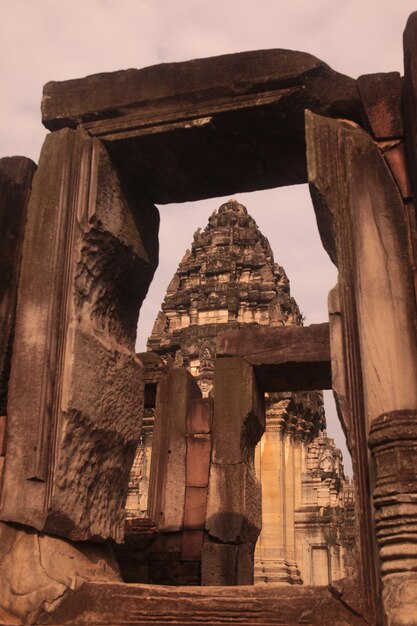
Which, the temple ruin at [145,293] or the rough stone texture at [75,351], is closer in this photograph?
the temple ruin at [145,293]

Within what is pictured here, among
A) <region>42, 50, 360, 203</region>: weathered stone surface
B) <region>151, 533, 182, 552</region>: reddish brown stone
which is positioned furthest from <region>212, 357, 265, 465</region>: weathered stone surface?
<region>42, 50, 360, 203</region>: weathered stone surface

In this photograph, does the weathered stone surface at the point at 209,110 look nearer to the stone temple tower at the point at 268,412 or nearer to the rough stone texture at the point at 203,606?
the rough stone texture at the point at 203,606

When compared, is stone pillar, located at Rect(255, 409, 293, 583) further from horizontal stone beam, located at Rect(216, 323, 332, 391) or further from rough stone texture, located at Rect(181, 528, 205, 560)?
horizontal stone beam, located at Rect(216, 323, 332, 391)

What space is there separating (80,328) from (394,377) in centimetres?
173

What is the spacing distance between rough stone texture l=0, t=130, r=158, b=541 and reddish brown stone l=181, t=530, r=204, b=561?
428 centimetres

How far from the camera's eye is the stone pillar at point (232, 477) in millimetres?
8516

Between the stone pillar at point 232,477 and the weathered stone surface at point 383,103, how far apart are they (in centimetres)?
511

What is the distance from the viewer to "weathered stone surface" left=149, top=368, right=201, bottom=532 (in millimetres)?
9094

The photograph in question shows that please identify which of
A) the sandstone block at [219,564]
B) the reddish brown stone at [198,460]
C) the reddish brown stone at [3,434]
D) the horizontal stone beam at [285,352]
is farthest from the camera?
the reddish brown stone at [198,460]

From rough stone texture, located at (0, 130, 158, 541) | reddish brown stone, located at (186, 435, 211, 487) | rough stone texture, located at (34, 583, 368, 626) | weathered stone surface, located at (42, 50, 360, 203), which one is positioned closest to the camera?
rough stone texture, located at (34, 583, 368, 626)

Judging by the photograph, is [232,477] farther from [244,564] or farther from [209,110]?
[209,110]

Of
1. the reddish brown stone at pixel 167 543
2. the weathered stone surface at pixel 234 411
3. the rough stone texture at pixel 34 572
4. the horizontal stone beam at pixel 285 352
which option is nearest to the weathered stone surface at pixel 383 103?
the rough stone texture at pixel 34 572

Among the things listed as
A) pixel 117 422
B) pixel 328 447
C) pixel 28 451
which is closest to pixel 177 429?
pixel 117 422

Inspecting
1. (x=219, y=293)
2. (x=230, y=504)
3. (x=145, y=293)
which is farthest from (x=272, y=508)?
(x=145, y=293)
